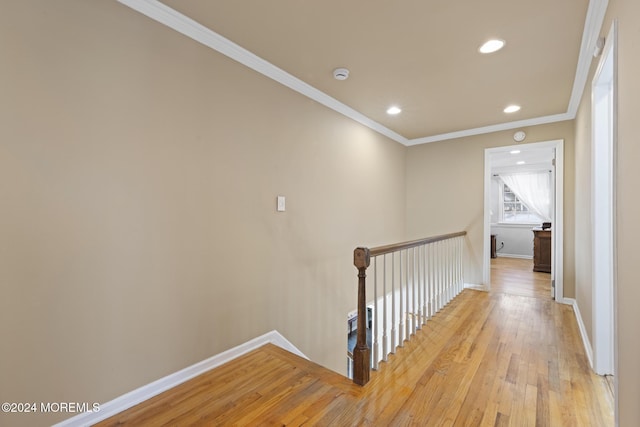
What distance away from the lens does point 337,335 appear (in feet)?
10.8

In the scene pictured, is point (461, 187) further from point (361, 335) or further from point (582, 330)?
point (361, 335)

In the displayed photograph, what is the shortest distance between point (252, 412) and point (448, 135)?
4.38m

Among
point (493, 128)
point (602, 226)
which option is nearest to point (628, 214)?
point (602, 226)

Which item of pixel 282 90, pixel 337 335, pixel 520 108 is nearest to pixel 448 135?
pixel 520 108

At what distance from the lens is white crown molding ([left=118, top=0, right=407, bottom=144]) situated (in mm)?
1742

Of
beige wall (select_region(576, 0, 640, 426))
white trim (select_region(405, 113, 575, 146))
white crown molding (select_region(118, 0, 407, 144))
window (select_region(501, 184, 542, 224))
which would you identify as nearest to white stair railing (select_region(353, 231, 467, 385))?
beige wall (select_region(576, 0, 640, 426))

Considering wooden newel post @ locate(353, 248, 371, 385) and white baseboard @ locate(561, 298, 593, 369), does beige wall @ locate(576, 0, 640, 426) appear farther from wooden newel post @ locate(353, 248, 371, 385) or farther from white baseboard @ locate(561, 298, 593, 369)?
wooden newel post @ locate(353, 248, 371, 385)

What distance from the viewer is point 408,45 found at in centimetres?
215

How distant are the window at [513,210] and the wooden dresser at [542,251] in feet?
6.03

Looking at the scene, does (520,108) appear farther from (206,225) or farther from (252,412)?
(252,412)

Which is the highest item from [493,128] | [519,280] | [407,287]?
[493,128]

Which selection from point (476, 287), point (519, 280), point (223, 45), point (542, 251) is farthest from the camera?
point (542, 251)

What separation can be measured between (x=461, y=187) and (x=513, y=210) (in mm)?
4406

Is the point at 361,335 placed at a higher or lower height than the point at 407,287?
lower
